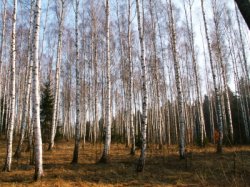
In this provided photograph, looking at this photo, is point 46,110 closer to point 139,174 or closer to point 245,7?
point 139,174

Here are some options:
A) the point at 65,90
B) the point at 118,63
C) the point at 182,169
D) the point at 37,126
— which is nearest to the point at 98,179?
the point at 37,126

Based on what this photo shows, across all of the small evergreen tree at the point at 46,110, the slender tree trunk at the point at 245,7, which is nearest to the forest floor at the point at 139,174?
the slender tree trunk at the point at 245,7

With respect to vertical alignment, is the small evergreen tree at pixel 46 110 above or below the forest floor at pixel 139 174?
above

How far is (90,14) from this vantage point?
57.4ft

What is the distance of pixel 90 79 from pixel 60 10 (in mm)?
8034

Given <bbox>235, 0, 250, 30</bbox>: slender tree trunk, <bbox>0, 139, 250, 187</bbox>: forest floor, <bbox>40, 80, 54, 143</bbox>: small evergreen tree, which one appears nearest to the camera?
<bbox>235, 0, 250, 30</bbox>: slender tree trunk

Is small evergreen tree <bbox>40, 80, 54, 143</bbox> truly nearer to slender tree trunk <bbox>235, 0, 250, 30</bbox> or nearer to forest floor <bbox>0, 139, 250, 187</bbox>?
forest floor <bbox>0, 139, 250, 187</bbox>

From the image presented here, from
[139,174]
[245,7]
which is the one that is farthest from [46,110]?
[245,7]

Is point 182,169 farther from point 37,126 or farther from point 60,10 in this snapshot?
point 60,10

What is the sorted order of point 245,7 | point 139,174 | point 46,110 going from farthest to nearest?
point 46,110 < point 139,174 < point 245,7

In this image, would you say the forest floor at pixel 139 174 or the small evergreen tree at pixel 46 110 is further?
the small evergreen tree at pixel 46 110

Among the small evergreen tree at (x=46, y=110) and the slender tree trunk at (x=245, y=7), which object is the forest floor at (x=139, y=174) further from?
the small evergreen tree at (x=46, y=110)

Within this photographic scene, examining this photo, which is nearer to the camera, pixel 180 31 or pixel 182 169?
pixel 182 169

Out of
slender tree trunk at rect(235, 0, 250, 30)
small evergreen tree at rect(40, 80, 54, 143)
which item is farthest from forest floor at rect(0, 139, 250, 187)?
small evergreen tree at rect(40, 80, 54, 143)
